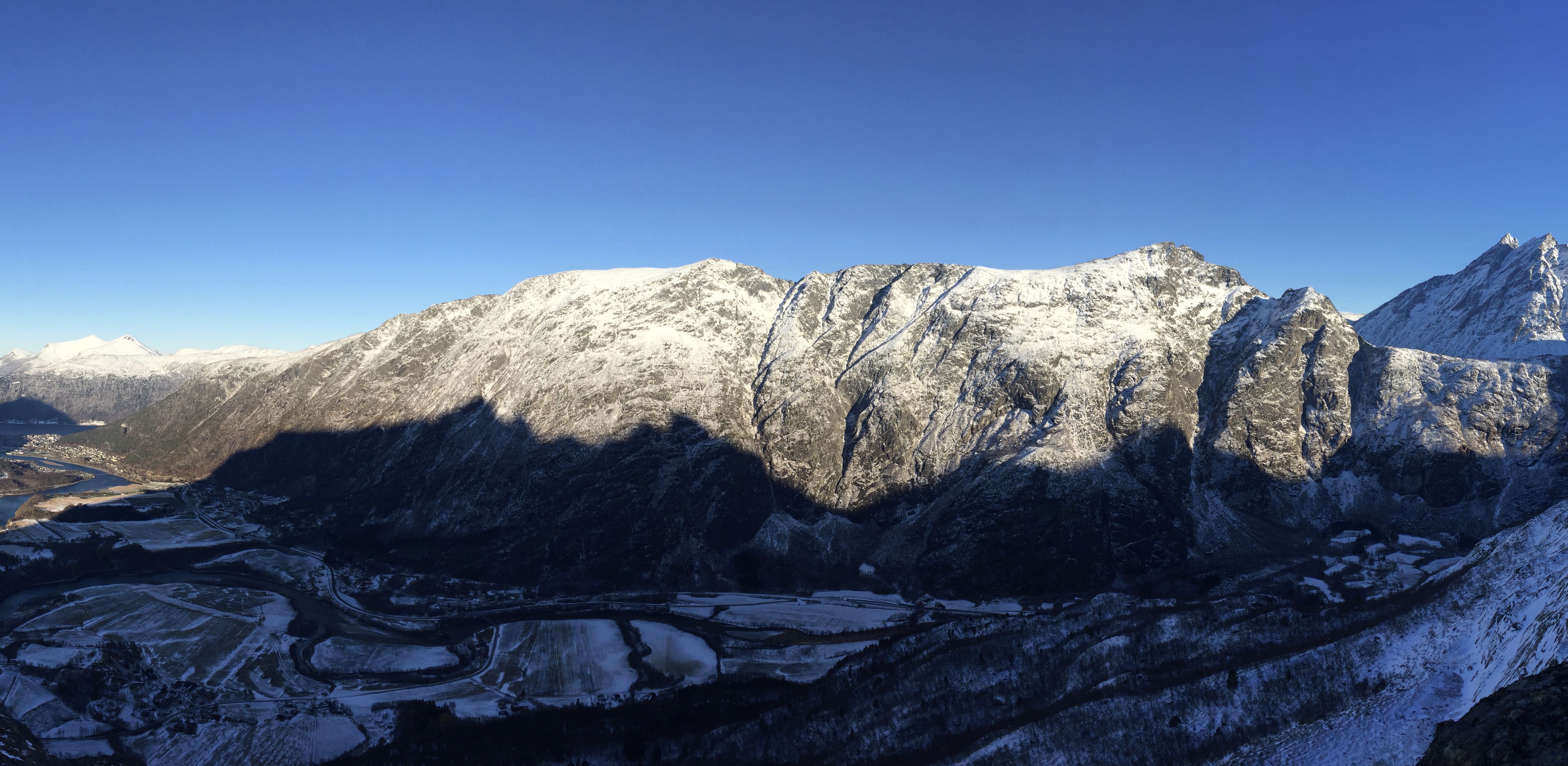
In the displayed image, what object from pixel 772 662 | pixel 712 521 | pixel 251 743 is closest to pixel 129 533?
pixel 251 743

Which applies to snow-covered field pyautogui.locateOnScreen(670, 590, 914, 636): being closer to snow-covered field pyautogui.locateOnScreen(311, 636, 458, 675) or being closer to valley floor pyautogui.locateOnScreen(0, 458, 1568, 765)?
valley floor pyautogui.locateOnScreen(0, 458, 1568, 765)

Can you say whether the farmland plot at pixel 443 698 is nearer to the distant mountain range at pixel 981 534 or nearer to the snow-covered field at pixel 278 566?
the distant mountain range at pixel 981 534

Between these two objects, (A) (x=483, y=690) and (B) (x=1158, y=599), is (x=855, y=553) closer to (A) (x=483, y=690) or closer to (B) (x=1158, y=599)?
(B) (x=1158, y=599)

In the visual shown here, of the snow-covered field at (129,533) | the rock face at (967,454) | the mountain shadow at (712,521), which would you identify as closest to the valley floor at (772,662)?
the snow-covered field at (129,533)

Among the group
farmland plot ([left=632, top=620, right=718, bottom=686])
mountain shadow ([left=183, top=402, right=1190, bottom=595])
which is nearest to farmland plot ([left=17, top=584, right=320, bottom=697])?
mountain shadow ([left=183, top=402, right=1190, bottom=595])

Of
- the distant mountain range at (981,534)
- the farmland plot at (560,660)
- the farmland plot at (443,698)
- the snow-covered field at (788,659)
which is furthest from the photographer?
the snow-covered field at (788,659)

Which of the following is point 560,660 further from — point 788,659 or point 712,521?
point 712,521
